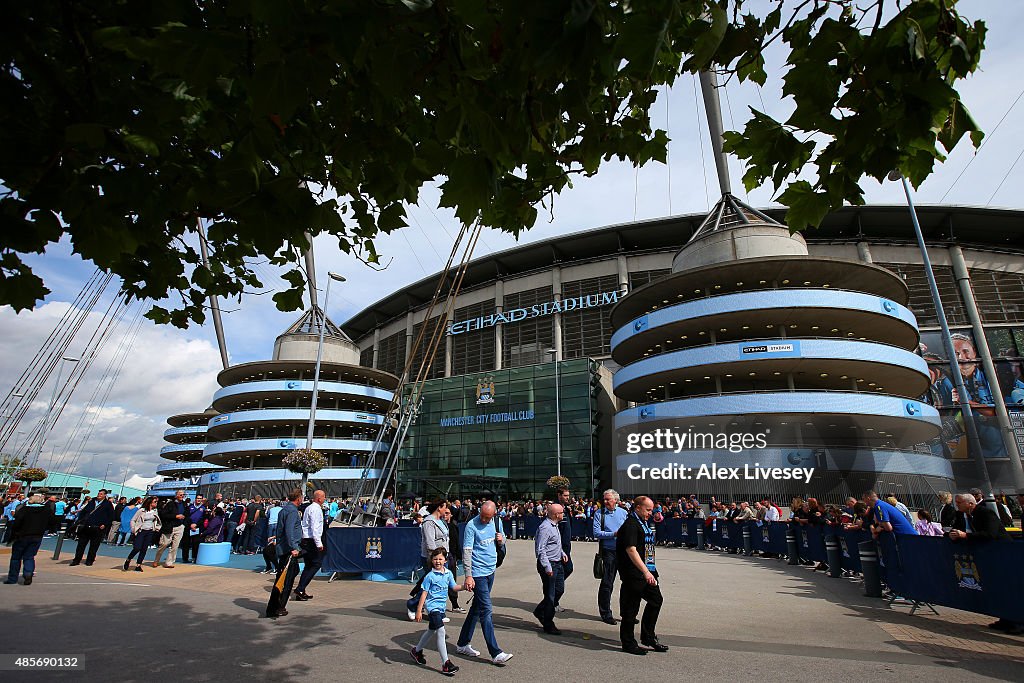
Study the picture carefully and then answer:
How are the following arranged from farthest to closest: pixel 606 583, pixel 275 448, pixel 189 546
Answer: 1. pixel 275 448
2. pixel 189 546
3. pixel 606 583

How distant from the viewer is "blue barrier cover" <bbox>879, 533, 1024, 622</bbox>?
21.3 feet

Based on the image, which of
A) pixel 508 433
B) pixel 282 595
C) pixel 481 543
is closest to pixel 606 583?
pixel 481 543

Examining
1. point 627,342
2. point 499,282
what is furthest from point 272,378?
point 627,342

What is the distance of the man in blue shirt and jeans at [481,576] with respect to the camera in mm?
5666

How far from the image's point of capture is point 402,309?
6706 centimetres

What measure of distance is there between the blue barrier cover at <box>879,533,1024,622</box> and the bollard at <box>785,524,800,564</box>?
5987 millimetres

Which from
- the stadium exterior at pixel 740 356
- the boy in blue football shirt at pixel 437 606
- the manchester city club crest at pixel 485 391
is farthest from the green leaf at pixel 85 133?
the manchester city club crest at pixel 485 391

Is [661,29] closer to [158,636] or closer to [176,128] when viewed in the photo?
[176,128]

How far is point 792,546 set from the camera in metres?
14.8

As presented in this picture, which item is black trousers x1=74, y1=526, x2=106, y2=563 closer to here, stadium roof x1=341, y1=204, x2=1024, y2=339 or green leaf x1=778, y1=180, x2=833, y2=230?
green leaf x1=778, y1=180, x2=833, y2=230

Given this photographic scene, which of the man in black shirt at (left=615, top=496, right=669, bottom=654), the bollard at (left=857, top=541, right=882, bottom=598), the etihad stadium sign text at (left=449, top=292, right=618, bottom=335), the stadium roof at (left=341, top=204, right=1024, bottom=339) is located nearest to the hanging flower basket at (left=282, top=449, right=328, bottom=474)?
the man in black shirt at (left=615, top=496, right=669, bottom=654)

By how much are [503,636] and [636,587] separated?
6.35 feet

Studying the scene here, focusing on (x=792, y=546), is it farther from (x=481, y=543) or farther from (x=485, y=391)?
(x=485, y=391)

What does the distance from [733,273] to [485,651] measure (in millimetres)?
33872
